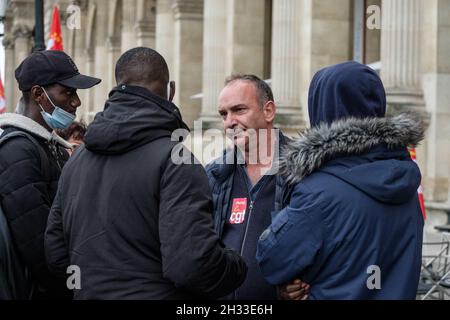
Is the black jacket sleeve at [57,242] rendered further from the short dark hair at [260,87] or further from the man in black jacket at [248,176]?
the short dark hair at [260,87]

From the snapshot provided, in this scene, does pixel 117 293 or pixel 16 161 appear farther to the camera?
pixel 16 161

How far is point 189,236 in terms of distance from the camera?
3756mm

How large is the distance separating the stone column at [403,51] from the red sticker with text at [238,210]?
793 cm

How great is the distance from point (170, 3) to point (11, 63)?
38.8 metres

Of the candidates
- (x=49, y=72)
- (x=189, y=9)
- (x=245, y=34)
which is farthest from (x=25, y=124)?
(x=189, y=9)

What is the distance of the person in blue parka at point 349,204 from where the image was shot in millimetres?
3607

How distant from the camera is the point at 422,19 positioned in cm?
1249

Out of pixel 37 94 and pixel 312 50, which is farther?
pixel 312 50

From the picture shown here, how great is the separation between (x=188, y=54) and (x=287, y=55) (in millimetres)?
8336

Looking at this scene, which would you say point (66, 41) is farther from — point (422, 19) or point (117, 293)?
point (117, 293)

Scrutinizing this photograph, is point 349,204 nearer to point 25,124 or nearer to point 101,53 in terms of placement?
point 25,124

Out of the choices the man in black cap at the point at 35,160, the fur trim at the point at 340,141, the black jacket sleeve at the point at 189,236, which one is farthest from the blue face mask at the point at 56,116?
the fur trim at the point at 340,141

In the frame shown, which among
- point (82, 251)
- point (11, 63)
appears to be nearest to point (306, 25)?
point (82, 251)

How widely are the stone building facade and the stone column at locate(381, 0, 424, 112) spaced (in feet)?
0.04
